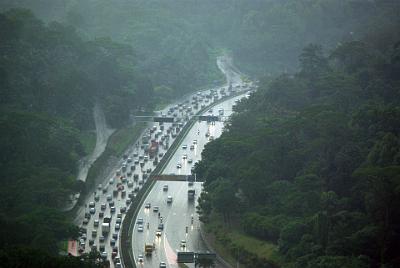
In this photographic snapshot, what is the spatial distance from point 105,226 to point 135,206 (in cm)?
686

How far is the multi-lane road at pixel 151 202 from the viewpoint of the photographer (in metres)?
83.3

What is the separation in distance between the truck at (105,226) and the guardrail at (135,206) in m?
1.17

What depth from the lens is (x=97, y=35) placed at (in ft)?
566

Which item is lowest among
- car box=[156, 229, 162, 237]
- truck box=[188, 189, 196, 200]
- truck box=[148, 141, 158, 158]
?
car box=[156, 229, 162, 237]

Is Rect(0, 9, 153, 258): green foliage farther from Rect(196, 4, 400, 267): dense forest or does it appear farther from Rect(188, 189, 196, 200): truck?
Rect(196, 4, 400, 267): dense forest

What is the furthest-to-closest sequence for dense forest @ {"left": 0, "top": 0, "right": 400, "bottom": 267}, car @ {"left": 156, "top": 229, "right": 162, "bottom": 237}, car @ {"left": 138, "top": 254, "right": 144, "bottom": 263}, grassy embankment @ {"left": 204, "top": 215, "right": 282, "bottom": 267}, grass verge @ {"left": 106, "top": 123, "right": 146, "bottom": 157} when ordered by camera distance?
1. grass verge @ {"left": 106, "top": 123, "right": 146, "bottom": 157}
2. car @ {"left": 156, "top": 229, "right": 162, "bottom": 237}
3. car @ {"left": 138, "top": 254, "right": 144, "bottom": 263}
4. grassy embankment @ {"left": 204, "top": 215, "right": 282, "bottom": 267}
5. dense forest @ {"left": 0, "top": 0, "right": 400, "bottom": 267}

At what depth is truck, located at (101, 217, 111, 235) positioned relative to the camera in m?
86.1

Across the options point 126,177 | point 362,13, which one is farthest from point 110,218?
point 362,13

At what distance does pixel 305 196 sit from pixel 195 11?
372ft

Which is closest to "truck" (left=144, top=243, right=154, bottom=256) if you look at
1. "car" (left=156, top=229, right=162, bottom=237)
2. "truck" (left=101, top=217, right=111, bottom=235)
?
"car" (left=156, top=229, right=162, bottom=237)

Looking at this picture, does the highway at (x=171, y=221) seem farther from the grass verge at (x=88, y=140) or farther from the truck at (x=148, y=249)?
the grass verge at (x=88, y=140)

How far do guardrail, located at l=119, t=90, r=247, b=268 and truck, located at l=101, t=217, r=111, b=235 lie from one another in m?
1.17

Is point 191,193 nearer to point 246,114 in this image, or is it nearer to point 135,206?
point 135,206

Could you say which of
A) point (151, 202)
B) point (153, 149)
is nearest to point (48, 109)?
point (153, 149)
